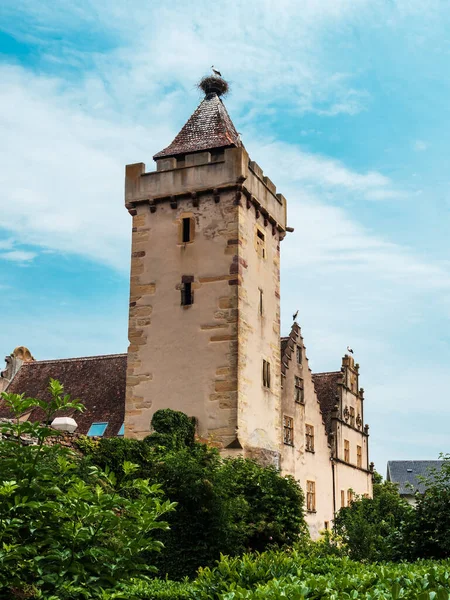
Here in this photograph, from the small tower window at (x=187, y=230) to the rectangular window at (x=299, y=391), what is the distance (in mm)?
7626

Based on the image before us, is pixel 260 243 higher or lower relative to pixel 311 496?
higher

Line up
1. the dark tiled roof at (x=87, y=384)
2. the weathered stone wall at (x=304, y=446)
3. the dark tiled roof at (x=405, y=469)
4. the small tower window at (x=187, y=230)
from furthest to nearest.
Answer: the dark tiled roof at (x=405, y=469) → the dark tiled roof at (x=87, y=384) → the weathered stone wall at (x=304, y=446) → the small tower window at (x=187, y=230)

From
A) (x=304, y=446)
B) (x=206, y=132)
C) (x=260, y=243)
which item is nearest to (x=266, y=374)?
(x=260, y=243)

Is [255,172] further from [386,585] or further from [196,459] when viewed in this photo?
[386,585]

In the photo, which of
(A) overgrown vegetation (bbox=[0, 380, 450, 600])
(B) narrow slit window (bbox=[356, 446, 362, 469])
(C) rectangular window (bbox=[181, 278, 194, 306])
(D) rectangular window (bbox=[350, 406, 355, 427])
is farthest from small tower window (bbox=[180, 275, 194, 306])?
(B) narrow slit window (bbox=[356, 446, 362, 469])

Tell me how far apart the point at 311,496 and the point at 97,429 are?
8.24m

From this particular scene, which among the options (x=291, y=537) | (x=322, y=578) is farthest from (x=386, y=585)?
(x=291, y=537)

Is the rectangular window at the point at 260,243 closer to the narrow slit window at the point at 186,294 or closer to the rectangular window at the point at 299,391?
the narrow slit window at the point at 186,294

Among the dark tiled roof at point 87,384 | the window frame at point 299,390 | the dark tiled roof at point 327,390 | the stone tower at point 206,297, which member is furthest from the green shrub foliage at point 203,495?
the dark tiled roof at point 327,390

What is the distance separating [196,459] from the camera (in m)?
19.8

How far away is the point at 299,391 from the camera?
31.0 m

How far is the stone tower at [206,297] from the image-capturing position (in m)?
24.6

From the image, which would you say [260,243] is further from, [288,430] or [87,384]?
[87,384]

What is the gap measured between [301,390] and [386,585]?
77.0ft
